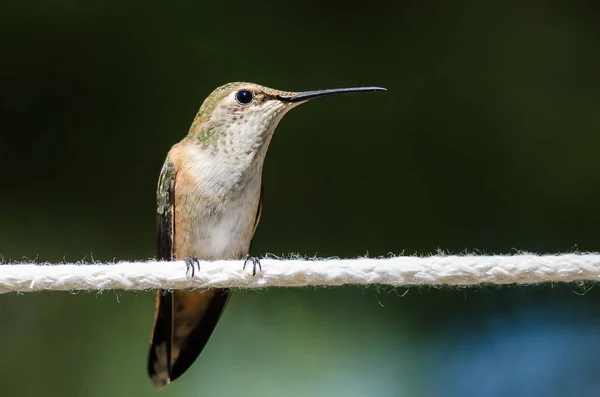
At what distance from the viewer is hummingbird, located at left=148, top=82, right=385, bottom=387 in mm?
1163

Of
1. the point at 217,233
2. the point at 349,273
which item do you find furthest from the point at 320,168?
the point at 349,273

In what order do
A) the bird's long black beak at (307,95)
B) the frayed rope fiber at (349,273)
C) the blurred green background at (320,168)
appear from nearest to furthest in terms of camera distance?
the frayed rope fiber at (349,273), the bird's long black beak at (307,95), the blurred green background at (320,168)

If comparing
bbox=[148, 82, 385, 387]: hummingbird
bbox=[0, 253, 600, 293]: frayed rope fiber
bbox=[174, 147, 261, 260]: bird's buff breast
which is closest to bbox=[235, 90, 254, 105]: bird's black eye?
bbox=[148, 82, 385, 387]: hummingbird

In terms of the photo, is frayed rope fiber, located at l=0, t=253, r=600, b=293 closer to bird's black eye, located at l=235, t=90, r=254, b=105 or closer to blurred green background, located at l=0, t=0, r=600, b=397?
bird's black eye, located at l=235, t=90, r=254, b=105

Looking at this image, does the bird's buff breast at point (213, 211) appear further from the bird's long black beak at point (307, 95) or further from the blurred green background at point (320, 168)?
the blurred green background at point (320, 168)

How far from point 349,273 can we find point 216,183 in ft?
1.49

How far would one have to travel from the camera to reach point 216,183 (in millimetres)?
1177

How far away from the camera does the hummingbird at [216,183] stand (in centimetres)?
116

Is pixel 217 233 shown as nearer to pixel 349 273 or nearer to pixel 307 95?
pixel 307 95

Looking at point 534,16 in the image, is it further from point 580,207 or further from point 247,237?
point 247,237

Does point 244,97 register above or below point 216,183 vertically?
above

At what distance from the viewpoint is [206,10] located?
6.05 feet

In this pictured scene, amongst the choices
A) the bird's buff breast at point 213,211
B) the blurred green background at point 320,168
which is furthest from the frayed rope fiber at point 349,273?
the blurred green background at point 320,168

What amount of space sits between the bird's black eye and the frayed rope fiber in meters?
0.41
